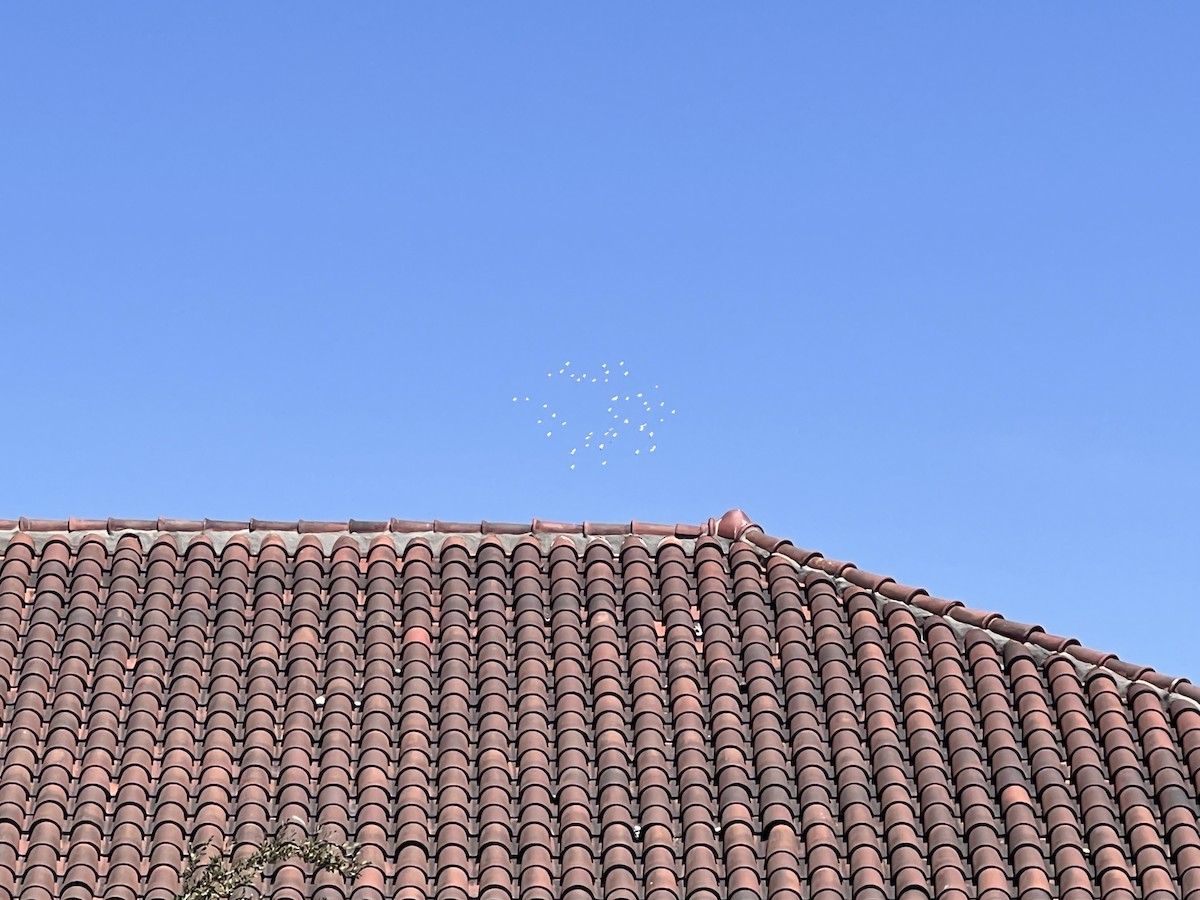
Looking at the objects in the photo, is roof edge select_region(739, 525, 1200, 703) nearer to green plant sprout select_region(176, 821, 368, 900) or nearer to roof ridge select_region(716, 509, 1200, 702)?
roof ridge select_region(716, 509, 1200, 702)

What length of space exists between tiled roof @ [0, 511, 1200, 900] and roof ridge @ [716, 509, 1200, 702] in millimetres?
26

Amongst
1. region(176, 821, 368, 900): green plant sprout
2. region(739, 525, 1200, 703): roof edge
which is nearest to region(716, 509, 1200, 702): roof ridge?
region(739, 525, 1200, 703): roof edge

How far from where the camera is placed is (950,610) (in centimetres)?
1653

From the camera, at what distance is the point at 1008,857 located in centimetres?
1394

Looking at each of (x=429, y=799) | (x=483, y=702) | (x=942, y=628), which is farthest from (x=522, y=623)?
(x=942, y=628)

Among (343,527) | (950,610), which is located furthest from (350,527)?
(950,610)

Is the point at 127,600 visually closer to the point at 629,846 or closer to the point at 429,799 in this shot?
the point at 429,799

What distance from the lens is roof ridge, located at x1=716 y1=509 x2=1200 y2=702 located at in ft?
51.5

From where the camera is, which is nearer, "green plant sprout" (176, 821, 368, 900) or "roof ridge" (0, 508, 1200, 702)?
"green plant sprout" (176, 821, 368, 900)

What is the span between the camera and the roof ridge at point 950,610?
51.5ft

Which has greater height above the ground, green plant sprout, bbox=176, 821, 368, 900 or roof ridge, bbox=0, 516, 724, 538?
roof ridge, bbox=0, 516, 724, 538

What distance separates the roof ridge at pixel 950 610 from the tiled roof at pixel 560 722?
26 millimetres

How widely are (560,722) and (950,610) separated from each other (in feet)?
11.1

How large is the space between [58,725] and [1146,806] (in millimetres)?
7458
